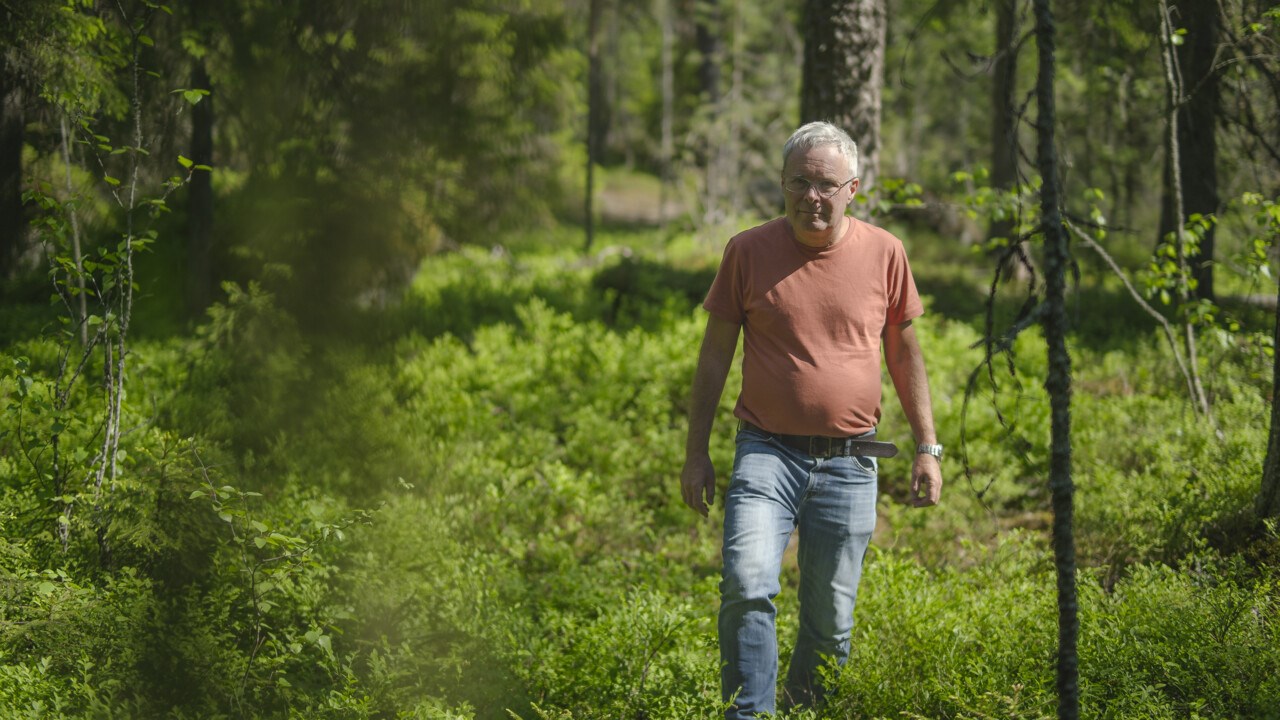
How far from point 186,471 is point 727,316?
249 cm


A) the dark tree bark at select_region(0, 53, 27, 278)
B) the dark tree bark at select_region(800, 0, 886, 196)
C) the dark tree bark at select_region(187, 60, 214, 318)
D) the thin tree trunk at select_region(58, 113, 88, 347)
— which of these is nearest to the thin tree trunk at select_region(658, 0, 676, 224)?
the dark tree bark at select_region(187, 60, 214, 318)

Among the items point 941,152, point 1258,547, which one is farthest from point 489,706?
point 941,152

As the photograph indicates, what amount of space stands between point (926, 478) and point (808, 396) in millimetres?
611

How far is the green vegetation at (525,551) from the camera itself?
327 centimetres

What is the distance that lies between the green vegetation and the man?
16.2 inches

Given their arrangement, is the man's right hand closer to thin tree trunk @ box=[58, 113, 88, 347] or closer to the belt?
the belt

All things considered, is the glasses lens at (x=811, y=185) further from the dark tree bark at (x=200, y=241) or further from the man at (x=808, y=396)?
the dark tree bark at (x=200, y=241)

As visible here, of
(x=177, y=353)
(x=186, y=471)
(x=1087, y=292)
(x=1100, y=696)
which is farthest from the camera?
(x=1087, y=292)

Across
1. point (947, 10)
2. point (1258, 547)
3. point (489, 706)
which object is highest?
point (947, 10)

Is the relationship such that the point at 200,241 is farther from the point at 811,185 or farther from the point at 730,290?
the point at 811,185

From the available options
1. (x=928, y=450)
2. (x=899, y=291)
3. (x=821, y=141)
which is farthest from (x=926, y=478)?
(x=821, y=141)

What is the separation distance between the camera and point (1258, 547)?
157 inches

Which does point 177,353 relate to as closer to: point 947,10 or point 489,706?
point 489,706

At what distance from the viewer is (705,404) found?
3.38 m
